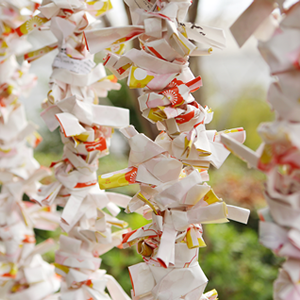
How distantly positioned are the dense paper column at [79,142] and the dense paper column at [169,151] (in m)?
0.08

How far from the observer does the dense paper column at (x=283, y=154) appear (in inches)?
8.5

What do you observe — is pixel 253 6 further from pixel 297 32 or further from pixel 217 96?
pixel 217 96

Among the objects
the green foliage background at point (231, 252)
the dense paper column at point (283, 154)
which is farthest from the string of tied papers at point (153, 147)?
the green foliage background at point (231, 252)

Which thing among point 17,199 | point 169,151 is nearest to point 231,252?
point 17,199

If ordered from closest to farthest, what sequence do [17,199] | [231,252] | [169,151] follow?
[169,151] < [17,199] < [231,252]

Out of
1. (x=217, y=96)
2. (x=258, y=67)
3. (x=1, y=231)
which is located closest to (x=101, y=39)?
(x=1, y=231)

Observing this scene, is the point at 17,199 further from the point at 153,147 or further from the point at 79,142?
the point at 153,147

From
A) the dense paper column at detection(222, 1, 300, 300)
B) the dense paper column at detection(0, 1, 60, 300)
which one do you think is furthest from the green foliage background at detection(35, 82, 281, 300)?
the dense paper column at detection(222, 1, 300, 300)

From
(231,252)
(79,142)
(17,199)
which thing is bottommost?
(231,252)

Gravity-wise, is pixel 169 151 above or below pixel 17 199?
above

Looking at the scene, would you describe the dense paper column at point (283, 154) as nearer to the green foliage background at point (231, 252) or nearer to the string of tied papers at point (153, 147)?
the string of tied papers at point (153, 147)

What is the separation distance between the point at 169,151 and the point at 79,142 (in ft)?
0.40

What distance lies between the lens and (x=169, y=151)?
33 cm

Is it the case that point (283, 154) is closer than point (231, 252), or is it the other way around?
point (283, 154)
